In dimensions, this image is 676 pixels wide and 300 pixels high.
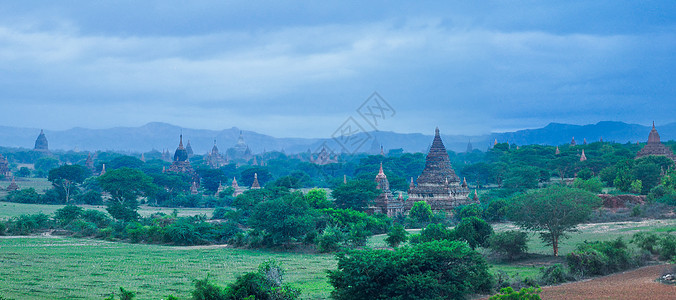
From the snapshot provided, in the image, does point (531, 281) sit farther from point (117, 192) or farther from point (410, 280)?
point (117, 192)

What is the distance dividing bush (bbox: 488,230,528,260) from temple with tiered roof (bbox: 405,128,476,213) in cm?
2441

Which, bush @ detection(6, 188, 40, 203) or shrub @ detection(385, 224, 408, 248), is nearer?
shrub @ detection(385, 224, 408, 248)

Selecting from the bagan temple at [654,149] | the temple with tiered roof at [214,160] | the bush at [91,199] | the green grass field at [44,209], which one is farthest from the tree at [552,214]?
the temple with tiered roof at [214,160]

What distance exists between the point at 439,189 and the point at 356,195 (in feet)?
28.2

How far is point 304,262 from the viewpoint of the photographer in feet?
119

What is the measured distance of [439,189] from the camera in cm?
6106

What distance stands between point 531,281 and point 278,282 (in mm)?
10692

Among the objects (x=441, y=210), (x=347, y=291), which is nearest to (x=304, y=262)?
(x=347, y=291)

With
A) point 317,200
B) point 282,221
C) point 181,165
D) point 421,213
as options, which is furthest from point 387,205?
point 181,165

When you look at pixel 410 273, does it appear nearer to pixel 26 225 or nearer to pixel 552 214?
pixel 552 214

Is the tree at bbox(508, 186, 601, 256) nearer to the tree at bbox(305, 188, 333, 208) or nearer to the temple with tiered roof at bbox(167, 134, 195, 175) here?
the tree at bbox(305, 188, 333, 208)

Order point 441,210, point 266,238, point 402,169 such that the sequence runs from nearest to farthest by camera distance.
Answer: point 266,238 < point 441,210 < point 402,169

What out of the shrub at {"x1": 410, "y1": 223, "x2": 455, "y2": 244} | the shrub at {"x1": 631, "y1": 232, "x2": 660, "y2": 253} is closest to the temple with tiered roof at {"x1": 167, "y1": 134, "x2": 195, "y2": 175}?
the shrub at {"x1": 410, "y1": 223, "x2": 455, "y2": 244}

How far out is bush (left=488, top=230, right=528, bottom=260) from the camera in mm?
34219
